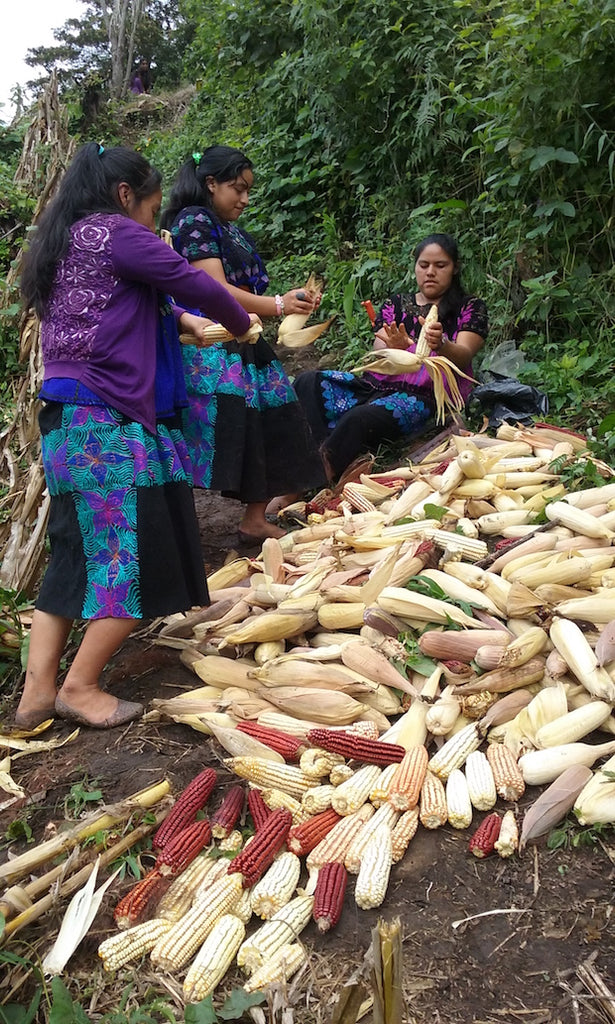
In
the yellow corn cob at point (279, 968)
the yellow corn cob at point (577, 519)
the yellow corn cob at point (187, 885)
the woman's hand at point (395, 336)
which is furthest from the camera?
the woman's hand at point (395, 336)

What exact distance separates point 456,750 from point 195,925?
0.87 m

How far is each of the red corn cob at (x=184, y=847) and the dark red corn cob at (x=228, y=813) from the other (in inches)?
1.0

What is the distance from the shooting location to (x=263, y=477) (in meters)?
3.92

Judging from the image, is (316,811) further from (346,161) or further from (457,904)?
(346,161)

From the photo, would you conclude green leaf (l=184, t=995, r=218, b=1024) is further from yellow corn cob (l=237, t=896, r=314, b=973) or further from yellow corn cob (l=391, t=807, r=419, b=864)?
yellow corn cob (l=391, t=807, r=419, b=864)

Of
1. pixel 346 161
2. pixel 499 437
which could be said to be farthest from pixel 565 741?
pixel 346 161

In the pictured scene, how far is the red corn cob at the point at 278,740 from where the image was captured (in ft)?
7.88

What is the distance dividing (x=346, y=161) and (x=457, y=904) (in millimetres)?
6758

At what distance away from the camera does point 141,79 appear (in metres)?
19.5

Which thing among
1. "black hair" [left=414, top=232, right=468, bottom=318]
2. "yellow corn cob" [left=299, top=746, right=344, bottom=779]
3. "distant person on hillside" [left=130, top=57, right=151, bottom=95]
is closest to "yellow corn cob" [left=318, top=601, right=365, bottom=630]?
"yellow corn cob" [left=299, top=746, right=344, bottom=779]

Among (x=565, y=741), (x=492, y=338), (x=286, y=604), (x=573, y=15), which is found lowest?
(x=565, y=741)

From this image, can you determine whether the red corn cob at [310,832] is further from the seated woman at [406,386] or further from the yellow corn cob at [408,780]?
the seated woman at [406,386]

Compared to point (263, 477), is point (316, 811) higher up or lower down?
lower down

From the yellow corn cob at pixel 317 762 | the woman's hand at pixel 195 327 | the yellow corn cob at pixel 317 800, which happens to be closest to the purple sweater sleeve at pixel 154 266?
the woman's hand at pixel 195 327
